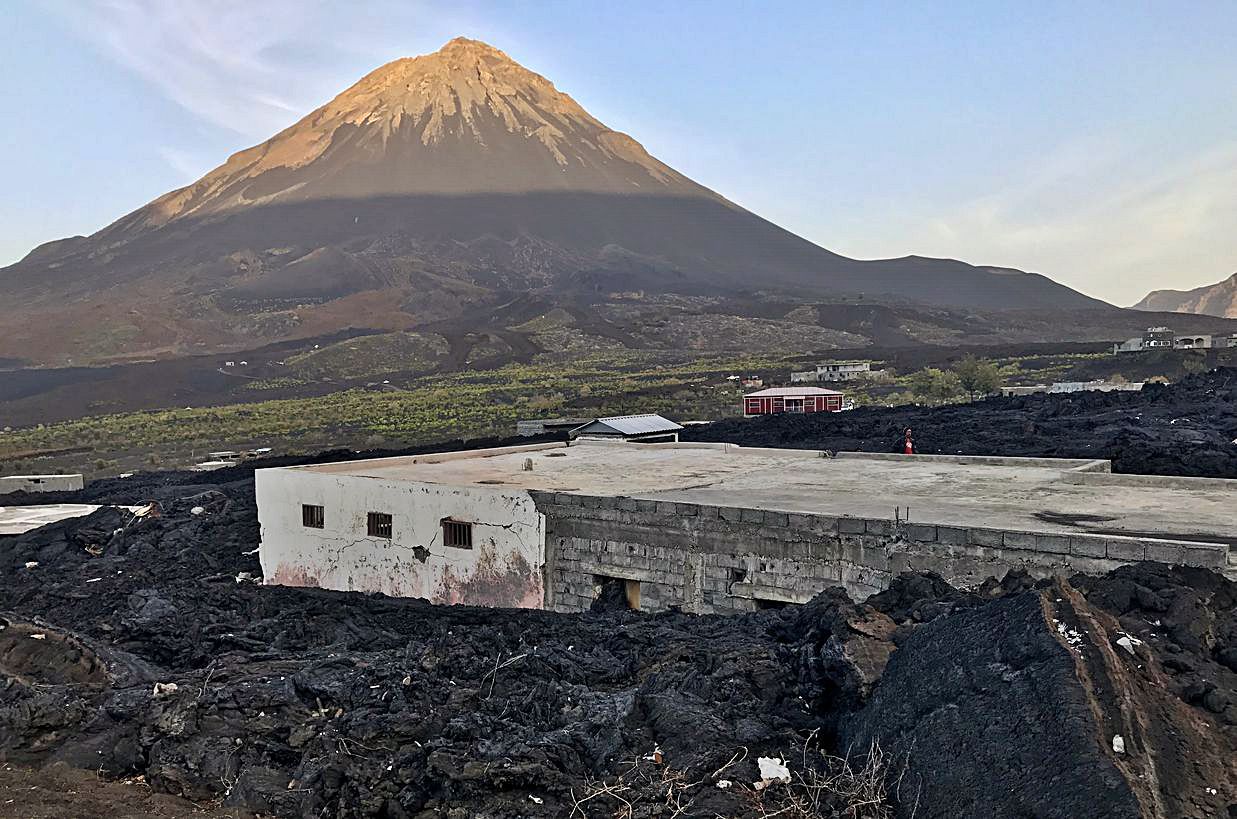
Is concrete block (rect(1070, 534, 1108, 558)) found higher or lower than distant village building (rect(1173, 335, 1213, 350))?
higher

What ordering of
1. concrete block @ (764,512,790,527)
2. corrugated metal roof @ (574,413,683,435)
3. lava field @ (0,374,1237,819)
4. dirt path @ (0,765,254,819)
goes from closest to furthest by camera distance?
lava field @ (0,374,1237,819) < dirt path @ (0,765,254,819) < concrete block @ (764,512,790,527) < corrugated metal roof @ (574,413,683,435)

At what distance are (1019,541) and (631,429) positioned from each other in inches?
753

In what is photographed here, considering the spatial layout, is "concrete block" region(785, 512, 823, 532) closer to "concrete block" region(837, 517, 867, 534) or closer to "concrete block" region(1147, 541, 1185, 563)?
"concrete block" region(837, 517, 867, 534)

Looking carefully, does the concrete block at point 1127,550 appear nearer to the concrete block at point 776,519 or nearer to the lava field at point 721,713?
the lava field at point 721,713

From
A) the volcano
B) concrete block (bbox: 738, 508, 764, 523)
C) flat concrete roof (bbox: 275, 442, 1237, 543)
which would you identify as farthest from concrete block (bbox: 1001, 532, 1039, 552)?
the volcano

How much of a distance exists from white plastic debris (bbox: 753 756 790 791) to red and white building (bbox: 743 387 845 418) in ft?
135

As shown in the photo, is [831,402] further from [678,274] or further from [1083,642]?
[678,274]

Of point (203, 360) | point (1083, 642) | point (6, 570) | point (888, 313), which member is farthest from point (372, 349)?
point (1083, 642)

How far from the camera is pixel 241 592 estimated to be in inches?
608

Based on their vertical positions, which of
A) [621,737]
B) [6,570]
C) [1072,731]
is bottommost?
[6,570]

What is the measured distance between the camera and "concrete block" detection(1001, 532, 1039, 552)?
389 inches

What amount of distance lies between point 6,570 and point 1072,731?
65.2 feet

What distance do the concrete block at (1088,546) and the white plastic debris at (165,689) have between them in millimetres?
8599

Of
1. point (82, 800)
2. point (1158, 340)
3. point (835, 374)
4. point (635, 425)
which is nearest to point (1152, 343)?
point (1158, 340)
